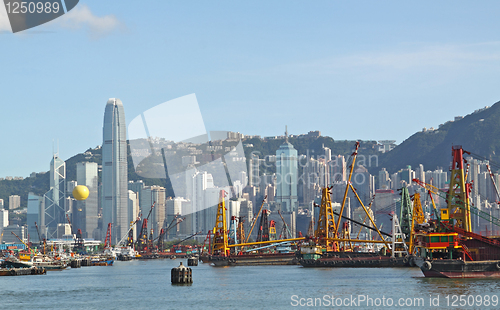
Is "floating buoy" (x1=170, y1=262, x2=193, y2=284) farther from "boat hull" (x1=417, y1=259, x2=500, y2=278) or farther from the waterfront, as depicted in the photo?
"boat hull" (x1=417, y1=259, x2=500, y2=278)

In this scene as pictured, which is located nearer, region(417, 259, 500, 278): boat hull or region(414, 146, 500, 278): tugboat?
region(417, 259, 500, 278): boat hull

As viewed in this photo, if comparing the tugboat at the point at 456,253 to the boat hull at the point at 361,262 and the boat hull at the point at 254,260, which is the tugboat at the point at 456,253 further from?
the boat hull at the point at 254,260

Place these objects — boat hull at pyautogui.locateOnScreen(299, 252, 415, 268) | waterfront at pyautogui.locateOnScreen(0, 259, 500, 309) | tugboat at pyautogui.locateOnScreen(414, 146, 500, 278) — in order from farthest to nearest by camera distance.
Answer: boat hull at pyautogui.locateOnScreen(299, 252, 415, 268)
tugboat at pyautogui.locateOnScreen(414, 146, 500, 278)
waterfront at pyautogui.locateOnScreen(0, 259, 500, 309)

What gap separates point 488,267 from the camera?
2452 inches

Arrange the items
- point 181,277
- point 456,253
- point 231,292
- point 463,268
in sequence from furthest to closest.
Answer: point 181,277
point 456,253
point 463,268
point 231,292

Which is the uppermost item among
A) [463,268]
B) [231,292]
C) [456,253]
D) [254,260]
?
[456,253]

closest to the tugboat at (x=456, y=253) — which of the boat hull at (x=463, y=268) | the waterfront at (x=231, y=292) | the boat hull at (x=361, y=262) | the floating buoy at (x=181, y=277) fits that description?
the boat hull at (x=463, y=268)

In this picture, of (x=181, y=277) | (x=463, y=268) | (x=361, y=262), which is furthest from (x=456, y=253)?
(x=361, y=262)

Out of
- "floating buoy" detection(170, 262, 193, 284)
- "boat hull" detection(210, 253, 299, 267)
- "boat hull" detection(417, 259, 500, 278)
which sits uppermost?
"boat hull" detection(417, 259, 500, 278)

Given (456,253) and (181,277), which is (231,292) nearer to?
(181,277)

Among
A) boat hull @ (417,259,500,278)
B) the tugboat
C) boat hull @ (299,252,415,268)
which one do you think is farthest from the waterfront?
boat hull @ (299,252,415,268)

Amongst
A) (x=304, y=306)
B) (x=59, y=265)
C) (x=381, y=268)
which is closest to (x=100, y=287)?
(x=304, y=306)

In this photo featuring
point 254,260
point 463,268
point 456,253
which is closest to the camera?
point 463,268

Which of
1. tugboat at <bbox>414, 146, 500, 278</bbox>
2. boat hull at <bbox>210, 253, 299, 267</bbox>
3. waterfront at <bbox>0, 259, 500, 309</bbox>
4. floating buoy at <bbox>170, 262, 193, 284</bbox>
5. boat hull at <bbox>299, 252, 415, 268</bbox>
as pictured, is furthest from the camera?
boat hull at <bbox>210, 253, 299, 267</bbox>
